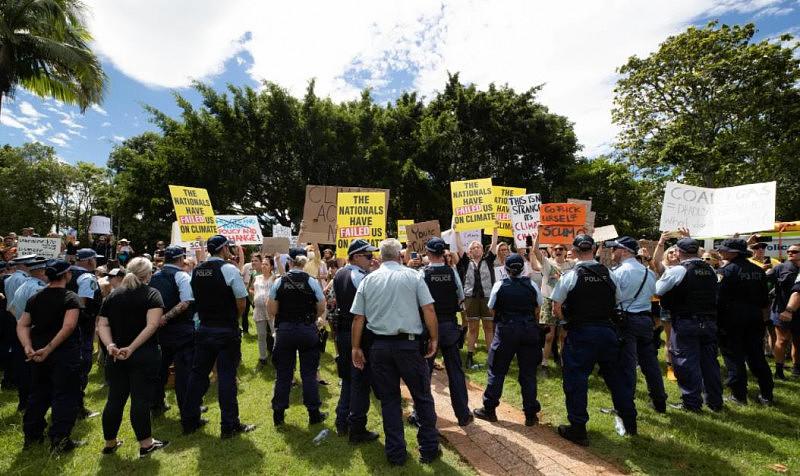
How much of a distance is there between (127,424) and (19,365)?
193 cm

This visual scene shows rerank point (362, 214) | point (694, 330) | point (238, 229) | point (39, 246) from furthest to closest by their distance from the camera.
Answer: point (238, 229)
point (39, 246)
point (362, 214)
point (694, 330)

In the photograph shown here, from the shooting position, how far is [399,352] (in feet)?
14.4

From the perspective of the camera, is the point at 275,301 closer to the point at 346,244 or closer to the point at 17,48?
the point at 346,244

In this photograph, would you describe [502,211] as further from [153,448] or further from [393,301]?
[153,448]

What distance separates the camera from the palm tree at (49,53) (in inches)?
609

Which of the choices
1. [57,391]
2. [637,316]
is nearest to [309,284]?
[57,391]

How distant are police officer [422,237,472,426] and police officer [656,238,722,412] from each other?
2.93m

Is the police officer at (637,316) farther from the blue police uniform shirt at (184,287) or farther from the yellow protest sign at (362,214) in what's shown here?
the blue police uniform shirt at (184,287)

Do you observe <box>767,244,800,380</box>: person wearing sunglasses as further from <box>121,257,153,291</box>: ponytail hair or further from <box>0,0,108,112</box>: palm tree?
<box>0,0,108,112</box>: palm tree

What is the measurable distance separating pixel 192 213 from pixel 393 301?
593 centimetres

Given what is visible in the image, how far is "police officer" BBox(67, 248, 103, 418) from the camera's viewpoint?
6160 mm

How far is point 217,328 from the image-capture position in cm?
511

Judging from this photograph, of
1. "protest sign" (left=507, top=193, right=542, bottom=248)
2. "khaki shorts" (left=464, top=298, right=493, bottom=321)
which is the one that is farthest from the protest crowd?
"khaki shorts" (left=464, top=298, right=493, bottom=321)

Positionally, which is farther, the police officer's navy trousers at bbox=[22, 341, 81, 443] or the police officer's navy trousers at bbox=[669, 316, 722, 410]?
the police officer's navy trousers at bbox=[669, 316, 722, 410]
